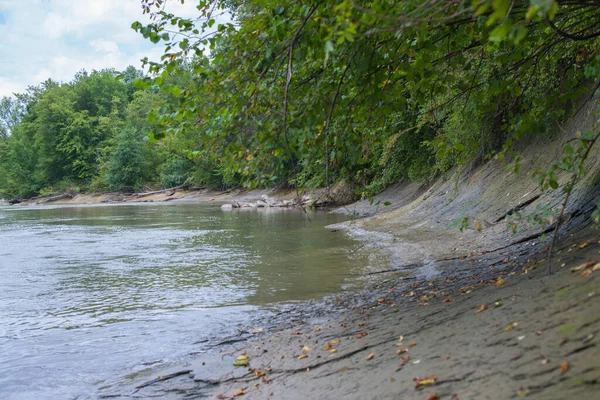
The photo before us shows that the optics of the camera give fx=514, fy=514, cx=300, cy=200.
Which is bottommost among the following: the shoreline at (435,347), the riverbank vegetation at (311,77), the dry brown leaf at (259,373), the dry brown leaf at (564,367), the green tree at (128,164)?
the dry brown leaf at (259,373)

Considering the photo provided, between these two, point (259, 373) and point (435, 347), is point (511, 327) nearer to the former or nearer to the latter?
point (435, 347)

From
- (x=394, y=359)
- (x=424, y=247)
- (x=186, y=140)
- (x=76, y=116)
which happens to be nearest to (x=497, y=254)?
(x=424, y=247)

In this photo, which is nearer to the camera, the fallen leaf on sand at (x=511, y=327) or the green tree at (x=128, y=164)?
the fallen leaf on sand at (x=511, y=327)

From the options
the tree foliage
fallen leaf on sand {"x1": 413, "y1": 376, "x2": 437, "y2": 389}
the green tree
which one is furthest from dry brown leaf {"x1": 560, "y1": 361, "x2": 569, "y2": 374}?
the green tree

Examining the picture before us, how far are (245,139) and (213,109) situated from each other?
0.46m

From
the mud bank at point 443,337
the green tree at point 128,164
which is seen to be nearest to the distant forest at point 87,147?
the green tree at point 128,164

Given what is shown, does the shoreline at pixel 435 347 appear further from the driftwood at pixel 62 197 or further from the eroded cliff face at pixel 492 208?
the driftwood at pixel 62 197

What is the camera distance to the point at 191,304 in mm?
7641

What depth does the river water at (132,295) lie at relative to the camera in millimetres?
5445

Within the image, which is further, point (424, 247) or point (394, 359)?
point (424, 247)

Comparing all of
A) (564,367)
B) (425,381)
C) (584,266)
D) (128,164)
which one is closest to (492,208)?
(584,266)

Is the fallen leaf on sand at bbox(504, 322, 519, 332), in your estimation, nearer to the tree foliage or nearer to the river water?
the tree foliage

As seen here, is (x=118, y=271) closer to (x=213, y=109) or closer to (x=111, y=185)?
(x=213, y=109)

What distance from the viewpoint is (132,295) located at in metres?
8.56
